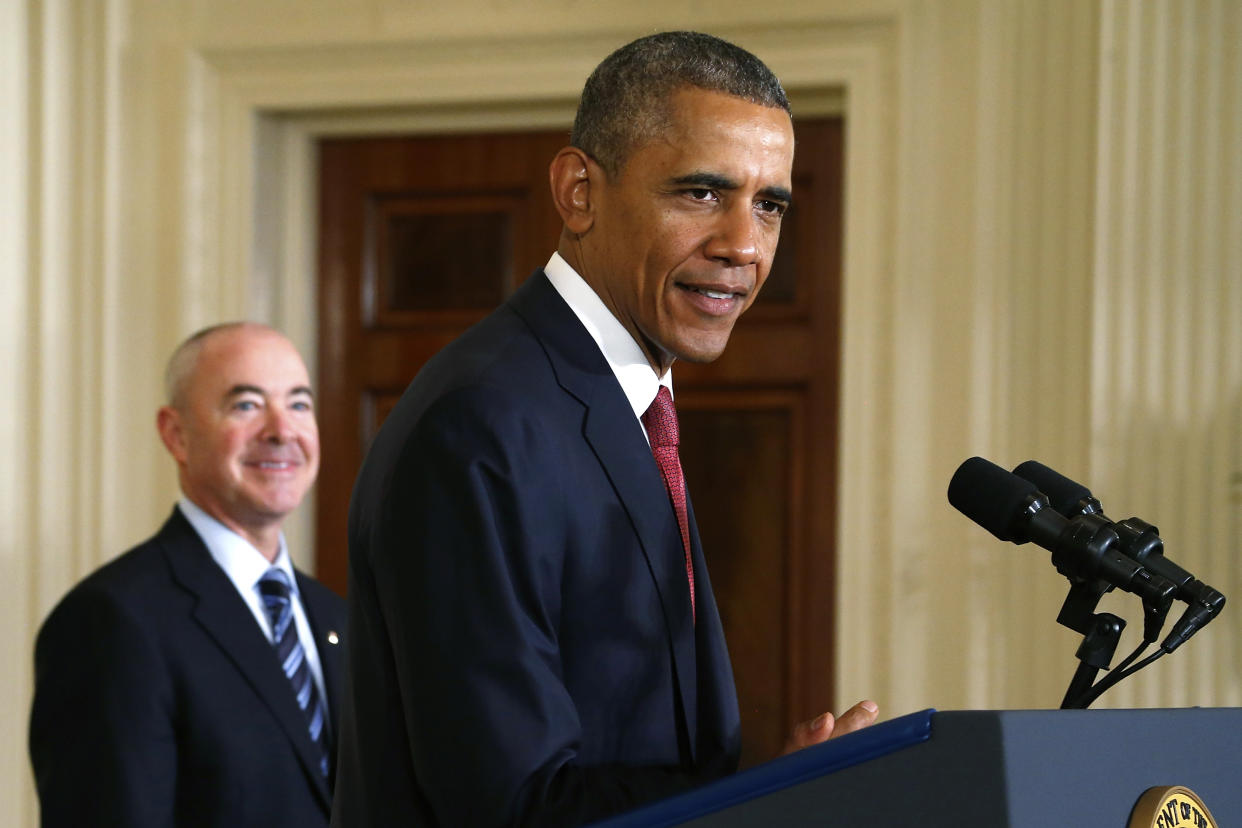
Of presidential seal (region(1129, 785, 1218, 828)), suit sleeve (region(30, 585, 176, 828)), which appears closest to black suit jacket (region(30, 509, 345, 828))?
suit sleeve (region(30, 585, 176, 828))

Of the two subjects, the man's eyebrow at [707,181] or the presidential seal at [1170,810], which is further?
the man's eyebrow at [707,181]

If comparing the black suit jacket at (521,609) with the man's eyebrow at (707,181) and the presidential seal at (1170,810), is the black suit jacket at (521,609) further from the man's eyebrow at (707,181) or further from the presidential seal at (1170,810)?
the presidential seal at (1170,810)

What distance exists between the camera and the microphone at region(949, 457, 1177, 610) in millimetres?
1153

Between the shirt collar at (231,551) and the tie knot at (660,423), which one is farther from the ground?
the tie knot at (660,423)

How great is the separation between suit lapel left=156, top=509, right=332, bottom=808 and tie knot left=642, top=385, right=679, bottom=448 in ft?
3.77

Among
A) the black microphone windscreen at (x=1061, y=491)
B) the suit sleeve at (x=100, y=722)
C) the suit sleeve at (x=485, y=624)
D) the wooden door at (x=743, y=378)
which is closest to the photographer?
the suit sleeve at (x=485, y=624)

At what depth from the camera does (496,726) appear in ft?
3.72

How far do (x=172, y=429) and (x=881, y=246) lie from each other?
5.22 feet

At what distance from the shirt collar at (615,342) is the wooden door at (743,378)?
6.90 ft

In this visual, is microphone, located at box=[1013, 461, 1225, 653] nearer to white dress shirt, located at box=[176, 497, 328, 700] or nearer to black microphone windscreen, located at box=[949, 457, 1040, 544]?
black microphone windscreen, located at box=[949, 457, 1040, 544]

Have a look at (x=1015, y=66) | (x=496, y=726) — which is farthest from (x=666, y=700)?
(x=1015, y=66)

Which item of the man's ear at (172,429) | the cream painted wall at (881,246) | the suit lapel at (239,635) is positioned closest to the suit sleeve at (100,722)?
the suit lapel at (239,635)

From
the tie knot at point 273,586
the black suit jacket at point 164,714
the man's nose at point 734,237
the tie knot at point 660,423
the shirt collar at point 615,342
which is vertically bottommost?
the black suit jacket at point 164,714

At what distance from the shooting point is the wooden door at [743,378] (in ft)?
11.6
